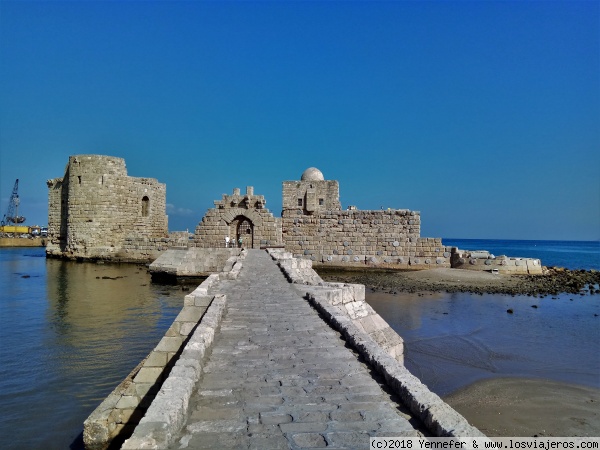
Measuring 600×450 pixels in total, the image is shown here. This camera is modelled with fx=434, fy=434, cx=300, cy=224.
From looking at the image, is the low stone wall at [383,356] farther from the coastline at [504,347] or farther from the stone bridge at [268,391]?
the coastline at [504,347]

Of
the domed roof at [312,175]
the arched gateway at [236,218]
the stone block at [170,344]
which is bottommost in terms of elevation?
the stone block at [170,344]

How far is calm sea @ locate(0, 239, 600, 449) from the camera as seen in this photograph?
5.82m

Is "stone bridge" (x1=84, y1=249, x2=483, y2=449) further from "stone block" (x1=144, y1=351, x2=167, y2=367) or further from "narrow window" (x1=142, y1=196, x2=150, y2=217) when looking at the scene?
"narrow window" (x1=142, y1=196, x2=150, y2=217)

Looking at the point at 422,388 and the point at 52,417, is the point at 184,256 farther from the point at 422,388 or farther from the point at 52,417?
the point at 422,388

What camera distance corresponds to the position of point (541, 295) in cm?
1588

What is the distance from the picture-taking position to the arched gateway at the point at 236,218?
21.1m

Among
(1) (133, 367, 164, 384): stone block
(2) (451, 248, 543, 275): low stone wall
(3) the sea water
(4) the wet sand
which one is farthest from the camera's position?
(2) (451, 248, 543, 275): low stone wall

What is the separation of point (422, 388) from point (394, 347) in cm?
475

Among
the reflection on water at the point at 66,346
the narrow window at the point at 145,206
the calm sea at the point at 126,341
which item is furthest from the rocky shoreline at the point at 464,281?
the narrow window at the point at 145,206

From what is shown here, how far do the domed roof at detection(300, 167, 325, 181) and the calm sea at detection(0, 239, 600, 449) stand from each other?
17.7m

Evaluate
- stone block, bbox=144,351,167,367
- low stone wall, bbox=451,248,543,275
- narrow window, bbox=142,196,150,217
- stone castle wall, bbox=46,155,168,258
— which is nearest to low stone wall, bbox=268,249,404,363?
stone block, bbox=144,351,167,367

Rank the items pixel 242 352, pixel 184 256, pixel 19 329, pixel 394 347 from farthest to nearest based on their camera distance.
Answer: pixel 184 256 → pixel 19 329 → pixel 394 347 → pixel 242 352

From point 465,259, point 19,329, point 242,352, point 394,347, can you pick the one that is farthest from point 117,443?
point 465,259

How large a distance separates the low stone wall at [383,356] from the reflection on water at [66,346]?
329 cm
